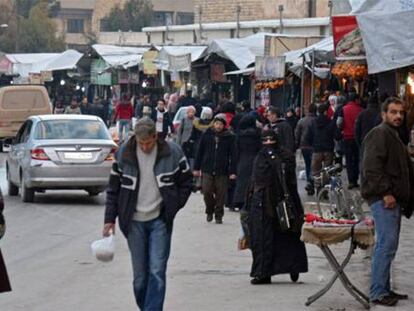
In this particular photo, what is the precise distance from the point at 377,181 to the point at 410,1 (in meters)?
7.27

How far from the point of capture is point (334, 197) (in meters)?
20.1

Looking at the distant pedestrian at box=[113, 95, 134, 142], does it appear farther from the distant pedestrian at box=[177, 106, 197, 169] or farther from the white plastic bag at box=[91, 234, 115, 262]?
the white plastic bag at box=[91, 234, 115, 262]

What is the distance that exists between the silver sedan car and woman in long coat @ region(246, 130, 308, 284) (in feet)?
30.2

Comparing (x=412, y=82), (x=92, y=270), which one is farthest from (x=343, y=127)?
(x=92, y=270)

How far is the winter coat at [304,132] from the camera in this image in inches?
997

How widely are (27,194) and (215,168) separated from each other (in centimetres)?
419

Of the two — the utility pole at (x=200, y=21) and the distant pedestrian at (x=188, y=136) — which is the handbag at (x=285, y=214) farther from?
the utility pole at (x=200, y=21)

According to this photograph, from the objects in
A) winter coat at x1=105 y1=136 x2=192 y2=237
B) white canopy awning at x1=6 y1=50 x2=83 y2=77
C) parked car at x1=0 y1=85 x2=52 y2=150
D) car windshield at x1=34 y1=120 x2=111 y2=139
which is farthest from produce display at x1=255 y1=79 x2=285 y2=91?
winter coat at x1=105 y1=136 x2=192 y2=237

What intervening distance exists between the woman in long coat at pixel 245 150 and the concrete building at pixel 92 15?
82.5 meters

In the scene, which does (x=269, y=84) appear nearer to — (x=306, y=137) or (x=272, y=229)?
(x=306, y=137)

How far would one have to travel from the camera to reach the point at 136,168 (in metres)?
10.2

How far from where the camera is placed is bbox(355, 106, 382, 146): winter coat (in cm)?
2297

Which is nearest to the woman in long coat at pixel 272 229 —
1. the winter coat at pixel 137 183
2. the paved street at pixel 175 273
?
the paved street at pixel 175 273

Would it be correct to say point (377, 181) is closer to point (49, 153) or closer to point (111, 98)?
point (49, 153)
